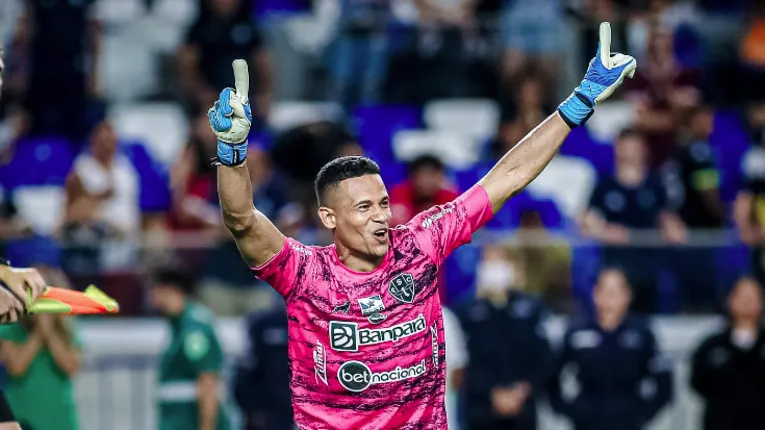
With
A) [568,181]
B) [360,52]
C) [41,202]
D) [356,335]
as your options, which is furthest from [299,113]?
[356,335]

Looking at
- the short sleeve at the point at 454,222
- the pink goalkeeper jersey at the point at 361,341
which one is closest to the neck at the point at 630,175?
the short sleeve at the point at 454,222

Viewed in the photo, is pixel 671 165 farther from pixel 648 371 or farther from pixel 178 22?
pixel 178 22

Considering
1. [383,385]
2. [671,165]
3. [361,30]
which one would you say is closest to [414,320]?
[383,385]

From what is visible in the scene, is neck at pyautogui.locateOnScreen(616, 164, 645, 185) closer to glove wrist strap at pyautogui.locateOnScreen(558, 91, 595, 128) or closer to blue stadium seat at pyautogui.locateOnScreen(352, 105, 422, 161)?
blue stadium seat at pyautogui.locateOnScreen(352, 105, 422, 161)

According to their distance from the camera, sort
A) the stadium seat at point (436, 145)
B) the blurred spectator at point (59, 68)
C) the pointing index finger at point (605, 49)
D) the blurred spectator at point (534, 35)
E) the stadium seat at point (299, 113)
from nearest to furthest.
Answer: the pointing index finger at point (605, 49) → the stadium seat at point (436, 145) → the stadium seat at point (299, 113) → the blurred spectator at point (534, 35) → the blurred spectator at point (59, 68)

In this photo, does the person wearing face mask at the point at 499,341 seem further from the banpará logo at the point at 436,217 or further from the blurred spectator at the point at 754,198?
the banpará logo at the point at 436,217

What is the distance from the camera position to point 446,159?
487 inches

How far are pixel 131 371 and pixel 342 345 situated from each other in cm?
559

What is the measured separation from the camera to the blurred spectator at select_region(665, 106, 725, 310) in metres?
10.3

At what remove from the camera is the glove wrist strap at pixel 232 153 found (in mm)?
5195

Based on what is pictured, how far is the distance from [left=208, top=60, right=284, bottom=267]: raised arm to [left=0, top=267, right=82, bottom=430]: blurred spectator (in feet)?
14.2

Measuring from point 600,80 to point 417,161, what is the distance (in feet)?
15.6

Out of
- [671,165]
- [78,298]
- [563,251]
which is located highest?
[671,165]

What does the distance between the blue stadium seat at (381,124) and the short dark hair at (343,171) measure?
272 inches
